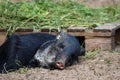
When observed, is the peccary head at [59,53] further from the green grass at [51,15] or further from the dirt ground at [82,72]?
the green grass at [51,15]

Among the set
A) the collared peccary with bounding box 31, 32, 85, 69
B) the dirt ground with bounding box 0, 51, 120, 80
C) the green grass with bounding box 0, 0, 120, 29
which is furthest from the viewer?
the green grass with bounding box 0, 0, 120, 29

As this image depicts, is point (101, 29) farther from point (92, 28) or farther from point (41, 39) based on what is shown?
point (41, 39)

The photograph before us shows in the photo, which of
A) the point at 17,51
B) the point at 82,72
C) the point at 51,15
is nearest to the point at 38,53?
the point at 17,51

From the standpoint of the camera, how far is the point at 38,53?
523 centimetres

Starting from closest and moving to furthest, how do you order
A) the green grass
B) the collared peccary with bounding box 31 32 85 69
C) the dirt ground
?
the dirt ground
the collared peccary with bounding box 31 32 85 69
the green grass

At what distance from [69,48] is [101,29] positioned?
938 millimetres

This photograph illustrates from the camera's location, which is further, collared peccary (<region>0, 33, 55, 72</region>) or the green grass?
the green grass

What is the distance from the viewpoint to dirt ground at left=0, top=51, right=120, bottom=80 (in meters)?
4.71

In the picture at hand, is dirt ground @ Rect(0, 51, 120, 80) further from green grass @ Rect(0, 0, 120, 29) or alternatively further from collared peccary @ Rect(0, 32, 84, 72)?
green grass @ Rect(0, 0, 120, 29)

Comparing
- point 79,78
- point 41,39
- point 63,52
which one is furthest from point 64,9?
point 79,78

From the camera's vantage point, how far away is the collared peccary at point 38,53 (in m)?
5.05

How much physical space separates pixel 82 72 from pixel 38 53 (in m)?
0.65

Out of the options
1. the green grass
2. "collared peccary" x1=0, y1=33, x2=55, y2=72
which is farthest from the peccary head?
the green grass

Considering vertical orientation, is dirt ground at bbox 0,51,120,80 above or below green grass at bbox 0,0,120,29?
below
